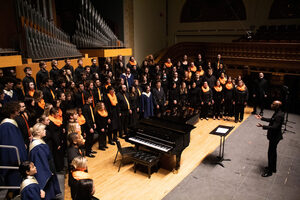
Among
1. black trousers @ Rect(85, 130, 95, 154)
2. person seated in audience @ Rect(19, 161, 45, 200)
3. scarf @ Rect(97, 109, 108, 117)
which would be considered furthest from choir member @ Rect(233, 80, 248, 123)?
person seated in audience @ Rect(19, 161, 45, 200)

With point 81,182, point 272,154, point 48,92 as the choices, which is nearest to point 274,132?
point 272,154

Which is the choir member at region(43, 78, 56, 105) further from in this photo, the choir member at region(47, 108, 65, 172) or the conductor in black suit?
the conductor in black suit

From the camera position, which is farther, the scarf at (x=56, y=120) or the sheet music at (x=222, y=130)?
the sheet music at (x=222, y=130)

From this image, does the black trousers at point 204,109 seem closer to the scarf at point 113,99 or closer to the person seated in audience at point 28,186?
the scarf at point 113,99

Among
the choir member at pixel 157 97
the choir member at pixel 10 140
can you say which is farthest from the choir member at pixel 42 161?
the choir member at pixel 157 97

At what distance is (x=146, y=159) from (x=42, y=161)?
2.11 m

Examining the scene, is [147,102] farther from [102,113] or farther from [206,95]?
[206,95]

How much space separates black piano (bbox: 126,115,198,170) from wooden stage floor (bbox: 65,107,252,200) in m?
0.42

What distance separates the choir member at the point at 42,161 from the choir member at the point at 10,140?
0.54 m

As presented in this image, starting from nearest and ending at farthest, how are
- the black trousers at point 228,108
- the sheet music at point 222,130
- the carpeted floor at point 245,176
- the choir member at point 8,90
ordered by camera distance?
the carpeted floor at point 245,176 < the choir member at point 8,90 < the sheet music at point 222,130 < the black trousers at point 228,108

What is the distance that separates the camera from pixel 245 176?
5387mm

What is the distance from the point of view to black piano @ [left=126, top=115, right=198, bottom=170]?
17.1 feet

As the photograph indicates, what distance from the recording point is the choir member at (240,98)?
832 centimetres

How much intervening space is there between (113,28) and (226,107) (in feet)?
22.3
